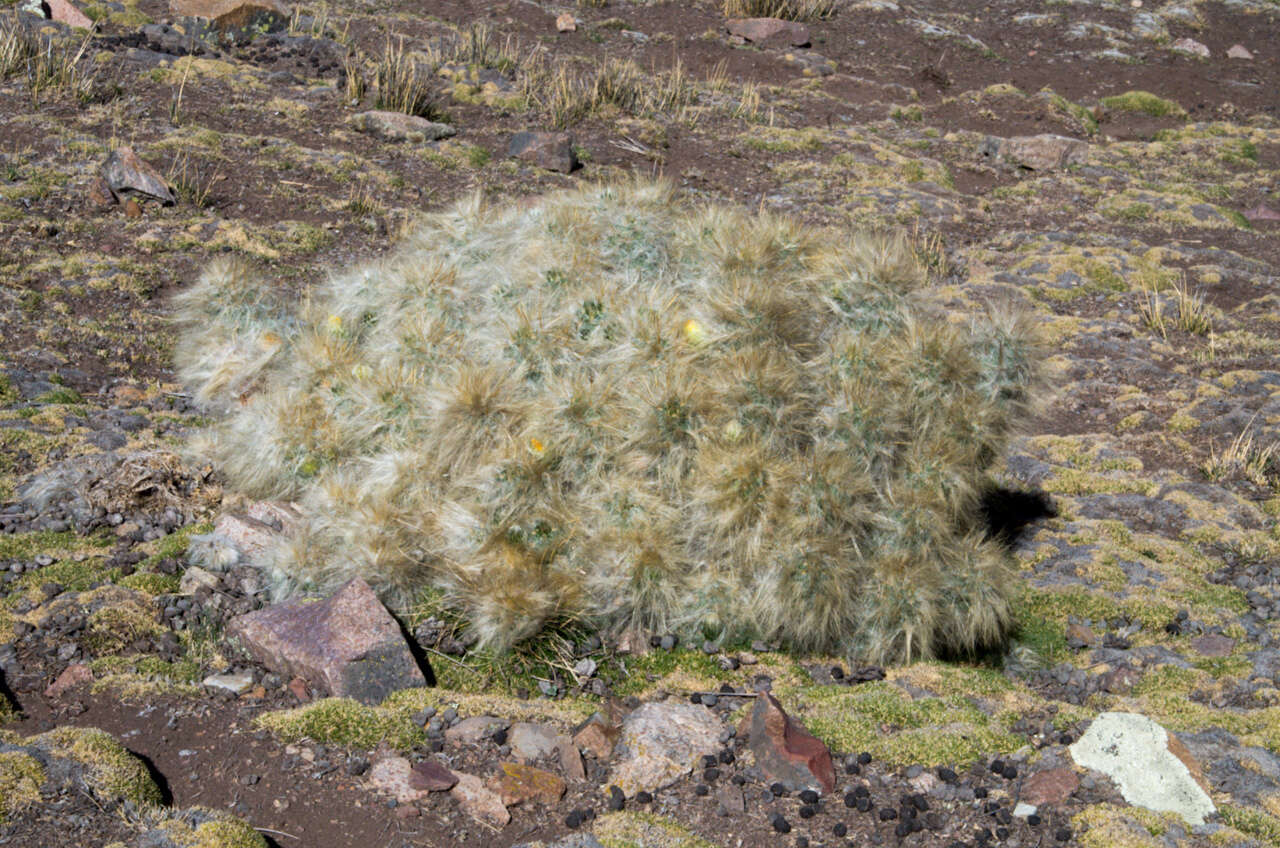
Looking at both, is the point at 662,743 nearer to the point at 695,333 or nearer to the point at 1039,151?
the point at 695,333

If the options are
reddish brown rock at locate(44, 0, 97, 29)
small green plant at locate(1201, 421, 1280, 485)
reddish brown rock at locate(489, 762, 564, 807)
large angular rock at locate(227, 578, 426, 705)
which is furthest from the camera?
reddish brown rock at locate(44, 0, 97, 29)

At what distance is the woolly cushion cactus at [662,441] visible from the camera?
15.0ft

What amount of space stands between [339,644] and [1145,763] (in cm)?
299

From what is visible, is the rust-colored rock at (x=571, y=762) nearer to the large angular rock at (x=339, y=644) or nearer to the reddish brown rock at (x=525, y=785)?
the reddish brown rock at (x=525, y=785)

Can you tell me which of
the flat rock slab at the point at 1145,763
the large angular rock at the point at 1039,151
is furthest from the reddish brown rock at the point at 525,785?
the large angular rock at the point at 1039,151

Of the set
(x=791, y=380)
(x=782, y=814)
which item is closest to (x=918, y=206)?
(x=791, y=380)

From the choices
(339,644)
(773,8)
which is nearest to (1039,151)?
(773,8)

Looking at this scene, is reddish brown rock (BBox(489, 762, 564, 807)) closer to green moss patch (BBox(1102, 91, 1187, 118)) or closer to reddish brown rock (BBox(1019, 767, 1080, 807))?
reddish brown rock (BBox(1019, 767, 1080, 807))

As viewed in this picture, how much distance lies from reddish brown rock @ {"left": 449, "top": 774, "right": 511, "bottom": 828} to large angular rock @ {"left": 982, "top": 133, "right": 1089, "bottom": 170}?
10.3 meters

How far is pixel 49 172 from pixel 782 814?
792 centimetres

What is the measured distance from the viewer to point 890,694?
4441 millimetres

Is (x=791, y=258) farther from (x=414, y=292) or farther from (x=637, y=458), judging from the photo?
(x=414, y=292)

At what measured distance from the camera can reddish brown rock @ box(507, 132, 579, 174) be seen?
33.4 ft

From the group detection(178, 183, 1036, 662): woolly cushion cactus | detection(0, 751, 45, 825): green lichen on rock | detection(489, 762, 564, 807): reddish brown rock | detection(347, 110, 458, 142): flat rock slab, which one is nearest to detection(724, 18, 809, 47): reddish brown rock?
detection(347, 110, 458, 142): flat rock slab
